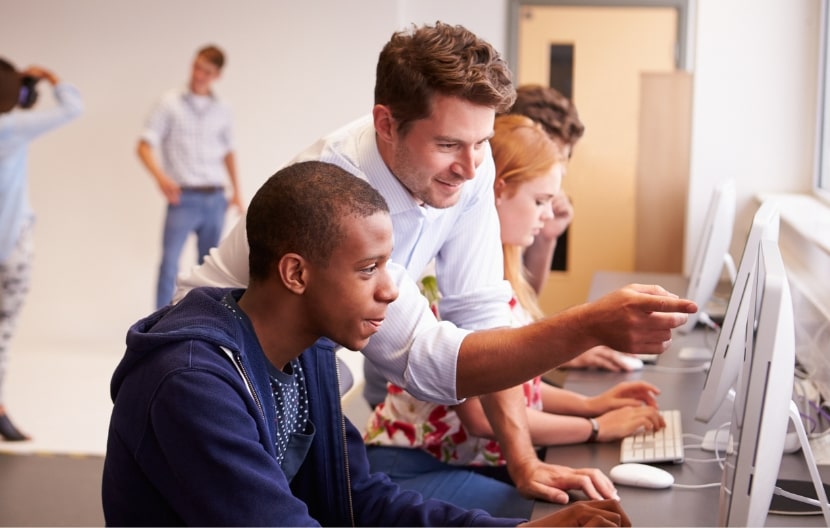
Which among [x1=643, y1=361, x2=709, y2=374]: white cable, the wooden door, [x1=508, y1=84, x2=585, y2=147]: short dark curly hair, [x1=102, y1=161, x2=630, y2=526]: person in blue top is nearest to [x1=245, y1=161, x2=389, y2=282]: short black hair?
[x1=102, y1=161, x2=630, y2=526]: person in blue top

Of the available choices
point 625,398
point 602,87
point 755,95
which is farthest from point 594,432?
point 602,87

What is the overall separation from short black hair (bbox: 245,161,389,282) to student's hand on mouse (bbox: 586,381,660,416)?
98 centimetres

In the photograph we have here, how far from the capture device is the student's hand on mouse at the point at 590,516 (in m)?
1.44

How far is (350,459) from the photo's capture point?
1.61m

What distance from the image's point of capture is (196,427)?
47.8 inches

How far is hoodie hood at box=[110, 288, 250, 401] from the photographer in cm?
127

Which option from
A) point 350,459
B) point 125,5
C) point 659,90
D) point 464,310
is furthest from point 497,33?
point 350,459

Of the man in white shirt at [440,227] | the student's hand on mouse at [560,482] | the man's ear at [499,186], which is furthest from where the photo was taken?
the man's ear at [499,186]

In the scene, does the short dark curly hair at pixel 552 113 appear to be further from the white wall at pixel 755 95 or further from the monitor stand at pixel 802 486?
the monitor stand at pixel 802 486

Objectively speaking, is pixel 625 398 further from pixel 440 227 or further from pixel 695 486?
pixel 440 227

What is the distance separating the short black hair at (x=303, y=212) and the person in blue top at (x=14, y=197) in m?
3.03

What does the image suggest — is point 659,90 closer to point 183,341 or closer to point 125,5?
point 125,5

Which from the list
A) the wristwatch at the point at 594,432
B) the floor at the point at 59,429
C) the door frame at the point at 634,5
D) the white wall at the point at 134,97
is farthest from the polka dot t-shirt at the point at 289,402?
the door frame at the point at 634,5

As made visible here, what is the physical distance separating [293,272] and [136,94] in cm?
530
